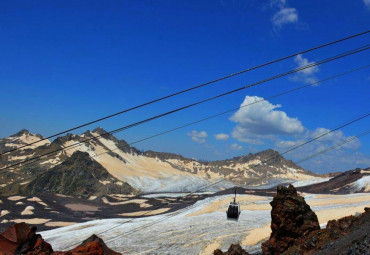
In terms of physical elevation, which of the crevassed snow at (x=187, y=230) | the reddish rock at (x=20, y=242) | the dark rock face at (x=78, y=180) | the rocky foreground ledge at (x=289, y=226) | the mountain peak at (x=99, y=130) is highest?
the mountain peak at (x=99, y=130)

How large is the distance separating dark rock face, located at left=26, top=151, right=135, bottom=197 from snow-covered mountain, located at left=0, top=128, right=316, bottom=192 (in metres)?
8.28

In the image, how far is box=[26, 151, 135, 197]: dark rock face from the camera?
105 m

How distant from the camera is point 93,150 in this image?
146 metres

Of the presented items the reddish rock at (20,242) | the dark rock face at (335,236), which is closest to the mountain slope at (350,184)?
the dark rock face at (335,236)

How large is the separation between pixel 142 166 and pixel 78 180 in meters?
51.8

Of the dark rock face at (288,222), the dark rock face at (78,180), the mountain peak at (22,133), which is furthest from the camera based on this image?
the mountain peak at (22,133)

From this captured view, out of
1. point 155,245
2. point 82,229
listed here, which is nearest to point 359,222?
point 155,245

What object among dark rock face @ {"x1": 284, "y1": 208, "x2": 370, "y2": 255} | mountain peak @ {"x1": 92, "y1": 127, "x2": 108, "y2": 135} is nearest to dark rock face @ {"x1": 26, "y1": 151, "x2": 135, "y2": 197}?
mountain peak @ {"x1": 92, "y1": 127, "x2": 108, "y2": 135}

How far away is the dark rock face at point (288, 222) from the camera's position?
1047 inches

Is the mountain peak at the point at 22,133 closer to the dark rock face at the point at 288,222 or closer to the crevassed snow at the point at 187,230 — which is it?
the crevassed snow at the point at 187,230

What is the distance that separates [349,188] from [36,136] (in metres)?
167

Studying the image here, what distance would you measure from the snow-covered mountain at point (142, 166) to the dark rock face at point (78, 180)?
326 inches

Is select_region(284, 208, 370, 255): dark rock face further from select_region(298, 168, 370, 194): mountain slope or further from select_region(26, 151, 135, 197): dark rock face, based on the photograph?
select_region(26, 151, 135, 197): dark rock face

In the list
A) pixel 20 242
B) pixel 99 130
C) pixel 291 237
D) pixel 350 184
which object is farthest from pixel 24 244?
pixel 99 130
